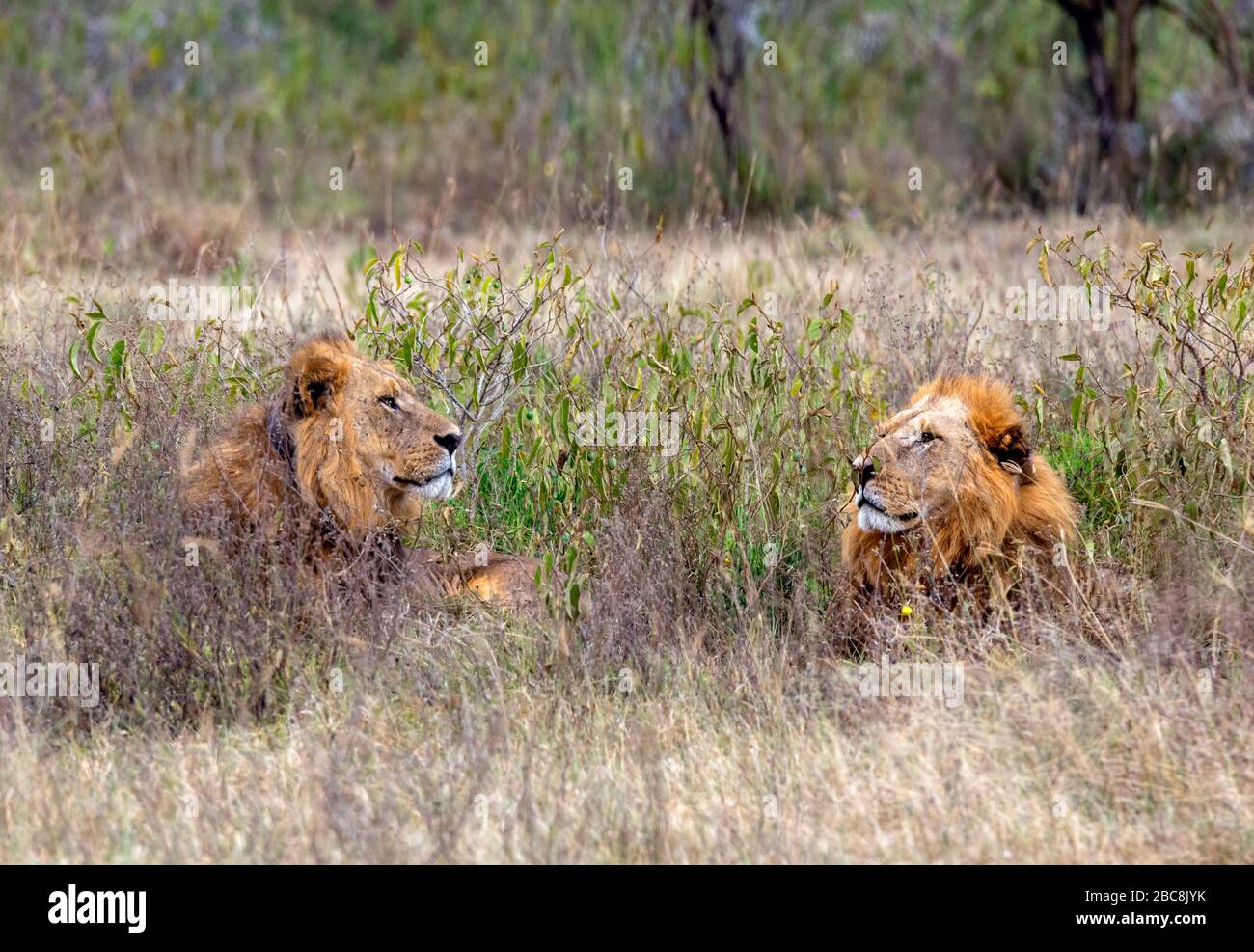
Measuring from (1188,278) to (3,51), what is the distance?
12800mm

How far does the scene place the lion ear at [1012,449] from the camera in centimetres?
530

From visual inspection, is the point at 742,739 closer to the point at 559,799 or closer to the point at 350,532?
the point at 559,799

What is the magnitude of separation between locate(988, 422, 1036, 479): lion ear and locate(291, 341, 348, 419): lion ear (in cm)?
218

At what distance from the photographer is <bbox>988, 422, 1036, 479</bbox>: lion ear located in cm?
530

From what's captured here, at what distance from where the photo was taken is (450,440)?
5559 mm

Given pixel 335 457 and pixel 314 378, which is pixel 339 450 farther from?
pixel 314 378

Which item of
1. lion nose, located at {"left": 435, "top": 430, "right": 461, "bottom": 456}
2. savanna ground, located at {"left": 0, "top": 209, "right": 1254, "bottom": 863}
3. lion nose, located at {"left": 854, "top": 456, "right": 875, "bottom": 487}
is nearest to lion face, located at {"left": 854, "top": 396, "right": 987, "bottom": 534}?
lion nose, located at {"left": 854, "top": 456, "right": 875, "bottom": 487}

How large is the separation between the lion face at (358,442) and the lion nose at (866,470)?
1.37m

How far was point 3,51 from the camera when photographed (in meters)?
15.2

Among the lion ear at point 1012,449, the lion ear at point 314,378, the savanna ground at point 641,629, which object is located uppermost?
the lion ear at point 314,378

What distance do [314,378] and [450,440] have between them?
49 cm

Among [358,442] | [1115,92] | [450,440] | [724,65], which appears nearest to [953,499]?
[450,440]

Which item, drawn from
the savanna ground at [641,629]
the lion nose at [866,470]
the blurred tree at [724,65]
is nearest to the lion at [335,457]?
the savanna ground at [641,629]

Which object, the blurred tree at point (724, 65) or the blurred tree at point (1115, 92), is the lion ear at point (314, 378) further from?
the blurred tree at point (1115, 92)
